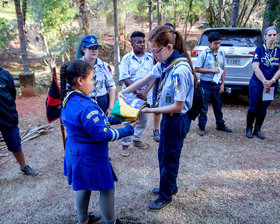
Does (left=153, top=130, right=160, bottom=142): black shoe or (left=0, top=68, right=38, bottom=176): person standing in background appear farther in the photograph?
(left=153, top=130, right=160, bottom=142): black shoe

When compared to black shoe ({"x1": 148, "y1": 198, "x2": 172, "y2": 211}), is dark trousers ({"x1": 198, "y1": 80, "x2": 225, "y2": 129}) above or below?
above

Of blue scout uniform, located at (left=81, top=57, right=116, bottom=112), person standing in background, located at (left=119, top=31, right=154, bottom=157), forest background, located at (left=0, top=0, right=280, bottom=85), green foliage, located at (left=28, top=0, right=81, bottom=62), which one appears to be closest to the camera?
blue scout uniform, located at (left=81, top=57, right=116, bottom=112)

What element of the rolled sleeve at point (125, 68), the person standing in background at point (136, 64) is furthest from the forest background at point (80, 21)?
the rolled sleeve at point (125, 68)

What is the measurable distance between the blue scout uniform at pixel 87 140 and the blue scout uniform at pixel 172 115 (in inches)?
20.0

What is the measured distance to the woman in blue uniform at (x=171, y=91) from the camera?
210 centimetres

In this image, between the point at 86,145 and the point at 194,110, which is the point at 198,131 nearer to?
the point at 194,110

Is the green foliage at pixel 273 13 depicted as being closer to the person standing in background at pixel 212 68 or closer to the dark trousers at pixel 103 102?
the person standing in background at pixel 212 68

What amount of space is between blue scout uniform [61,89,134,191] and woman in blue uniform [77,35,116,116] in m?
1.26

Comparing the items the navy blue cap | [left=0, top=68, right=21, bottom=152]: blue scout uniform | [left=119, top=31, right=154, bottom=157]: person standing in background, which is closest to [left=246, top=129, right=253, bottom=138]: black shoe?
[left=119, top=31, right=154, bottom=157]: person standing in background

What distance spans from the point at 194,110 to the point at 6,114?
98.9 inches

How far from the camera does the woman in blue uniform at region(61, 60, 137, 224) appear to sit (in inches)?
71.4

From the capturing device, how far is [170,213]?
2.60m

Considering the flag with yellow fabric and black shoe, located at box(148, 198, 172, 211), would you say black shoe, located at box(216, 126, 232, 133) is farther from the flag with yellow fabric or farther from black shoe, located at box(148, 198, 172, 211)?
the flag with yellow fabric

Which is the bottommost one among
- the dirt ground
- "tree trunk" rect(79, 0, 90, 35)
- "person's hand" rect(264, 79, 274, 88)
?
the dirt ground
